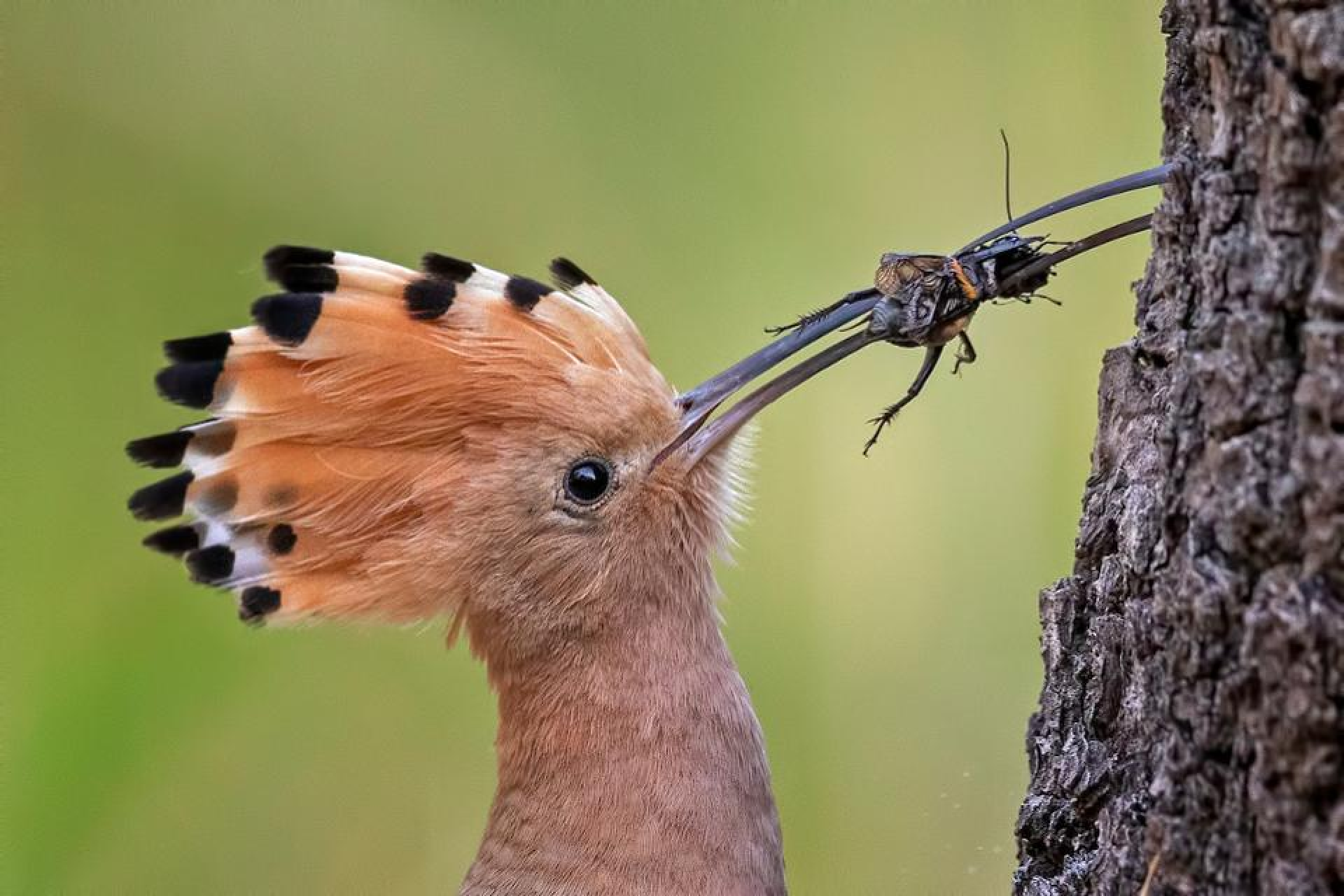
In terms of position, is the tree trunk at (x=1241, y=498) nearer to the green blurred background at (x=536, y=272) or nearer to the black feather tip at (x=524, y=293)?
the black feather tip at (x=524, y=293)

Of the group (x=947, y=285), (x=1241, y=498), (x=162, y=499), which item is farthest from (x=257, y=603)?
(x=1241, y=498)

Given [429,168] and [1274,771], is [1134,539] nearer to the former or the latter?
[1274,771]

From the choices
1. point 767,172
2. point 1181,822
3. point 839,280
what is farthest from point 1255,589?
point 767,172

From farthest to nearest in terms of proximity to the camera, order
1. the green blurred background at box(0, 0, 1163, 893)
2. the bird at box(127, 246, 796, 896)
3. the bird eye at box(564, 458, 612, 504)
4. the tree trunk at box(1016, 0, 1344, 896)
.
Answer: the green blurred background at box(0, 0, 1163, 893) → the bird eye at box(564, 458, 612, 504) → the bird at box(127, 246, 796, 896) → the tree trunk at box(1016, 0, 1344, 896)

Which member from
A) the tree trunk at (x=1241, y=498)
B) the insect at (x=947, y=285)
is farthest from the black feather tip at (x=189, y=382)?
the tree trunk at (x=1241, y=498)

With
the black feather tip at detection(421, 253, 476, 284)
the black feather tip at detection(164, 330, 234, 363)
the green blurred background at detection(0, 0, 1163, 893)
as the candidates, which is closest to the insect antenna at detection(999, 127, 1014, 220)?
the green blurred background at detection(0, 0, 1163, 893)

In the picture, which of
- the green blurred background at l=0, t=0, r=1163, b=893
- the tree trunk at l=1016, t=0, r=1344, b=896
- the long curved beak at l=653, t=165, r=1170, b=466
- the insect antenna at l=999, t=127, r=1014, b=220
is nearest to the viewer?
the tree trunk at l=1016, t=0, r=1344, b=896

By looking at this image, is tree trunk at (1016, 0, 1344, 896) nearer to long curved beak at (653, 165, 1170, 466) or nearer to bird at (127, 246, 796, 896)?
long curved beak at (653, 165, 1170, 466)
